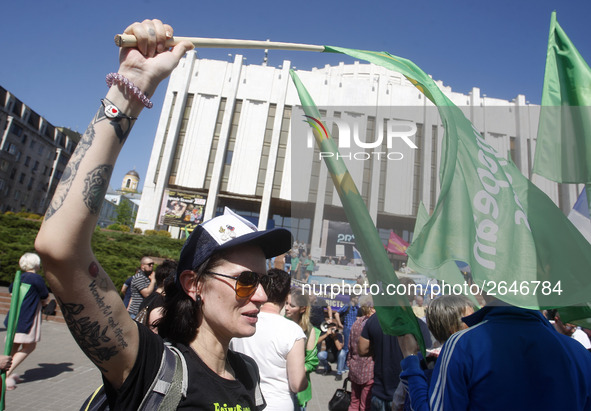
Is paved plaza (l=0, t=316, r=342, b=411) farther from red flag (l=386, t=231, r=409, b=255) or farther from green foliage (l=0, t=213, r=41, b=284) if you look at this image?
green foliage (l=0, t=213, r=41, b=284)

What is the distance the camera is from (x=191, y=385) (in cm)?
130

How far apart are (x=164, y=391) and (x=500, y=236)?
5.67ft

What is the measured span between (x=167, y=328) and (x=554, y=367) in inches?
69.2

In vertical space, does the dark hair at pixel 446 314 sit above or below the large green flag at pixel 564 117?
below

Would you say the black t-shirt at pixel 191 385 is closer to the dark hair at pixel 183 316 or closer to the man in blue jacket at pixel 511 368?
the dark hair at pixel 183 316

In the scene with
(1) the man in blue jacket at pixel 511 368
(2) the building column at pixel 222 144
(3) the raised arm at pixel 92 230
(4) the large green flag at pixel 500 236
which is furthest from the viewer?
(2) the building column at pixel 222 144

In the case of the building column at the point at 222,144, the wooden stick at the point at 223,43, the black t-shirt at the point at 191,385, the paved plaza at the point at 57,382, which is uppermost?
the building column at the point at 222,144

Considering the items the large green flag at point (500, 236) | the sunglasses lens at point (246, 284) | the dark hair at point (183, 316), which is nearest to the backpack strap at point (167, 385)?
the dark hair at point (183, 316)

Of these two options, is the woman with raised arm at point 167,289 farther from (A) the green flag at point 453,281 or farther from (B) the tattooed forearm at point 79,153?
(A) the green flag at point 453,281

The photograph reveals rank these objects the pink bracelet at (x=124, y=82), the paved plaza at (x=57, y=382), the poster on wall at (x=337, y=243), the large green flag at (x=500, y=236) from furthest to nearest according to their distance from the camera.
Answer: the paved plaza at (x=57, y=382) < the poster on wall at (x=337, y=243) < the large green flag at (x=500, y=236) < the pink bracelet at (x=124, y=82)

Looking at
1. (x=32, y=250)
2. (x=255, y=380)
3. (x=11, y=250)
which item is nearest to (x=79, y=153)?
(x=255, y=380)

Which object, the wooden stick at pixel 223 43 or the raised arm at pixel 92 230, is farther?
the wooden stick at pixel 223 43

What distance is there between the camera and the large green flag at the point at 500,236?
5.89 feet

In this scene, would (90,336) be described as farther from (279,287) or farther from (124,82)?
(279,287)
